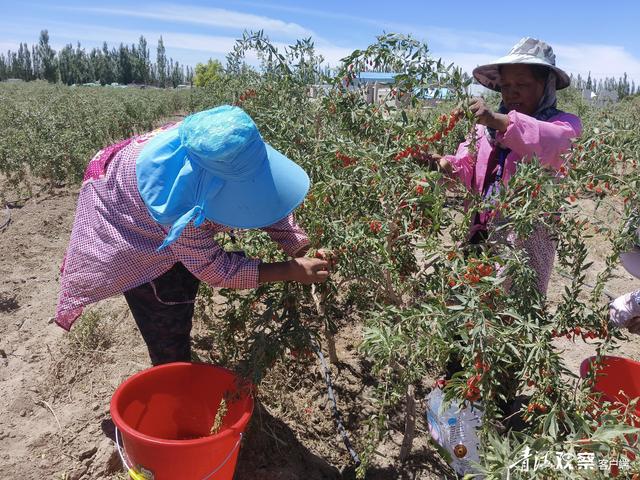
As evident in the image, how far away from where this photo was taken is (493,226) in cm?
169

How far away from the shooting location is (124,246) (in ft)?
6.09

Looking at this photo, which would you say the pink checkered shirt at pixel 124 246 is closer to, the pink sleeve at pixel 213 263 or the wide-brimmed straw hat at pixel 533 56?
the pink sleeve at pixel 213 263

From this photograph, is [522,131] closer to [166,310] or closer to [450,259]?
[450,259]

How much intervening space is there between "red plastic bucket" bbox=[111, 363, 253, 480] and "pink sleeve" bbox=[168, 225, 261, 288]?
386mm

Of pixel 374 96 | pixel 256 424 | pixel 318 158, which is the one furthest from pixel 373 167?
pixel 256 424

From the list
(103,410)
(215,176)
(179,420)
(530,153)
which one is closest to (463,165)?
(530,153)

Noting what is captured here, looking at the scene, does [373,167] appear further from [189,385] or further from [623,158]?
[189,385]

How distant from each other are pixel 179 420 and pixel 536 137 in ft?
5.72

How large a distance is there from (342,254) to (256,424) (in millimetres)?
1027

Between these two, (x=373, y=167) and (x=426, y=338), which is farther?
(x=373, y=167)

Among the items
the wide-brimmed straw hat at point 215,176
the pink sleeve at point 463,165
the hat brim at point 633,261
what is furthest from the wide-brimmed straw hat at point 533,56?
the wide-brimmed straw hat at point 215,176

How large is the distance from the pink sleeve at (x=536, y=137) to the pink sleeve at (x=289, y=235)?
0.81m

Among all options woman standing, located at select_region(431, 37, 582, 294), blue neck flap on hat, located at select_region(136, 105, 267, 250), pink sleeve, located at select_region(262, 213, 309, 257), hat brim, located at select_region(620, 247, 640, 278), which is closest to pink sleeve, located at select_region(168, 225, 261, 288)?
blue neck flap on hat, located at select_region(136, 105, 267, 250)

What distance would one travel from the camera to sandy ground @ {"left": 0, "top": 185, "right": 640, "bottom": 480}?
2275mm
